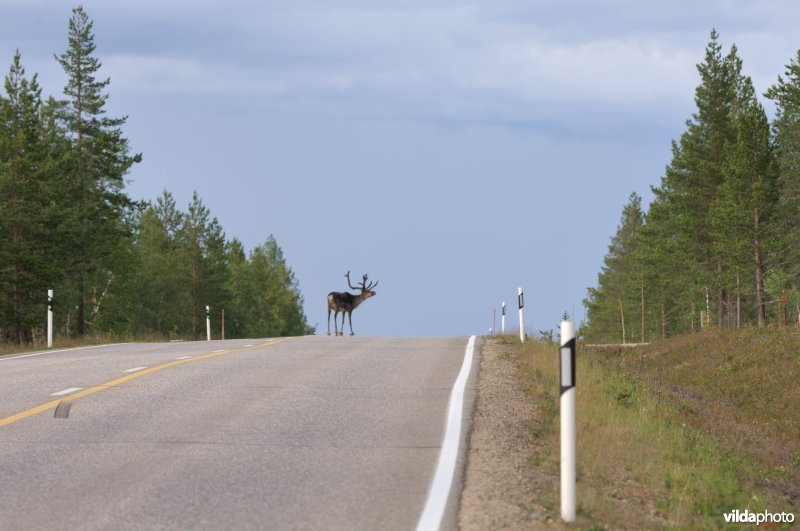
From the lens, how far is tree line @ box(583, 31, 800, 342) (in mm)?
52156

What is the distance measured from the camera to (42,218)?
45.1 metres

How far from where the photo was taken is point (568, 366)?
6.59 meters

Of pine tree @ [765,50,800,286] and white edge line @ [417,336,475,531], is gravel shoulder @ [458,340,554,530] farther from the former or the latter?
pine tree @ [765,50,800,286]

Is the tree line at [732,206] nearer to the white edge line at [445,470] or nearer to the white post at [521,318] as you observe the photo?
the white post at [521,318]

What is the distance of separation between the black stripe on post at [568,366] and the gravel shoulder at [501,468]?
37.5 inches

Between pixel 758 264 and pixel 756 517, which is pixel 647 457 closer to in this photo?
pixel 756 517

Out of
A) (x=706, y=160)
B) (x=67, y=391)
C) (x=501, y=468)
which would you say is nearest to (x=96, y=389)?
(x=67, y=391)

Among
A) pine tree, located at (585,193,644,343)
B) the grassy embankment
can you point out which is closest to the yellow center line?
the grassy embankment

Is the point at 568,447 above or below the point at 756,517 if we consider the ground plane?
above

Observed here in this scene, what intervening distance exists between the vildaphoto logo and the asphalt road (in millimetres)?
2321

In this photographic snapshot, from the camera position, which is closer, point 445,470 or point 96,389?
point 445,470

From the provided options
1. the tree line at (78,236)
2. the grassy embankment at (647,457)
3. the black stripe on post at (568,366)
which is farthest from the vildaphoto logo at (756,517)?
the tree line at (78,236)

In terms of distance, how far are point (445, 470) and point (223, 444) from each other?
228cm

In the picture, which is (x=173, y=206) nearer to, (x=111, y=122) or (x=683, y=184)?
(x=111, y=122)
